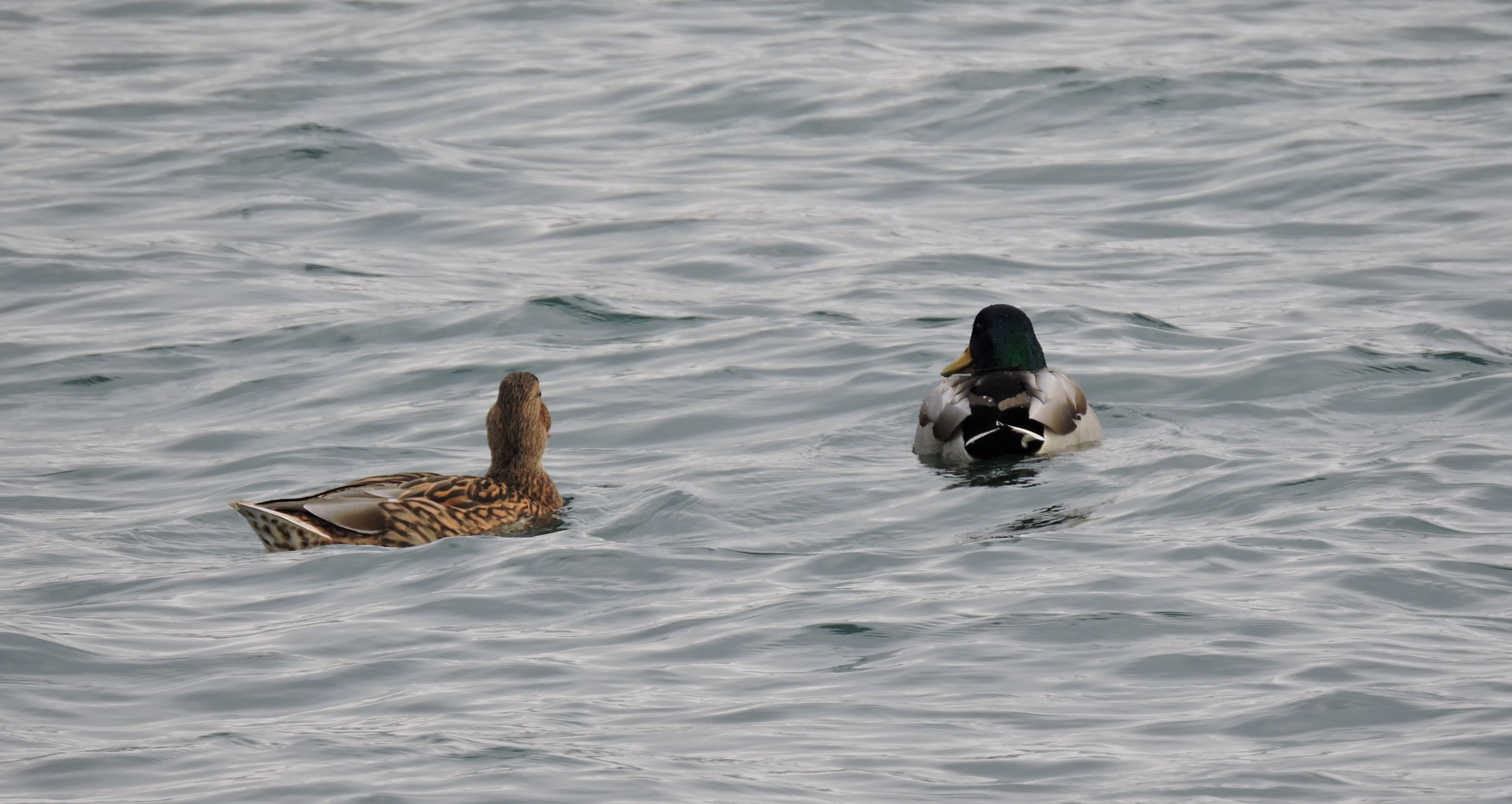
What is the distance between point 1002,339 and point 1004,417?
3.01 feet

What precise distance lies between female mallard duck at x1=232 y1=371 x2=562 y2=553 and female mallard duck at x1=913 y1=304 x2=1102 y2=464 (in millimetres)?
1966

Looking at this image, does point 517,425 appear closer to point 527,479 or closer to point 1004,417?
point 527,479

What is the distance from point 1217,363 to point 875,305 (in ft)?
8.72

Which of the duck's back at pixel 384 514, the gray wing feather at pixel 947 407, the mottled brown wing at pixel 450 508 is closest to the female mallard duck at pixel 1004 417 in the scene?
the gray wing feather at pixel 947 407

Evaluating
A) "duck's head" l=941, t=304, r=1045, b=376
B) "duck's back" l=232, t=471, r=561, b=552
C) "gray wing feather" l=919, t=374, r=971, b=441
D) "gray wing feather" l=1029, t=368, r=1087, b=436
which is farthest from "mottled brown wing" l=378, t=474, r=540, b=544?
"duck's head" l=941, t=304, r=1045, b=376

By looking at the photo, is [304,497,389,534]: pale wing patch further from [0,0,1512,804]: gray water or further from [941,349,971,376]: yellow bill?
[941,349,971,376]: yellow bill

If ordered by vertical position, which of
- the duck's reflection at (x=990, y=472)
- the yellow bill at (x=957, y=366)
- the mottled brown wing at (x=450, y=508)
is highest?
the yellow bill at (x=957, y=366)

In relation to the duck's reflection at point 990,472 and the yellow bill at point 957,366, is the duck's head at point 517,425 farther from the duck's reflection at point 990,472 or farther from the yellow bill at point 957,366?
the yellow bill at point 957,366

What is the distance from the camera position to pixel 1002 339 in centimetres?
1089

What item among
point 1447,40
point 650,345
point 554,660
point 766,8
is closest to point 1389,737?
Answer: point 554,660

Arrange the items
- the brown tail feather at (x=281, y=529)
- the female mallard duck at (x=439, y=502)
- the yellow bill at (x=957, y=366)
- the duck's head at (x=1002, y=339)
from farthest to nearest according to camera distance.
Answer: the yellow bill at (x=957, y=366) < the duck's head at (x=1002, y=339) < the female mallard duck at (x=439, y=502) < the brown tail feather at (x=281, y=529)

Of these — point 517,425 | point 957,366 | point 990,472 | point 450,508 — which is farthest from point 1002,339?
point 450,508

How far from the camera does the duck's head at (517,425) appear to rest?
9359 mm

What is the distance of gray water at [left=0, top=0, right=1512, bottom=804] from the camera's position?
626cm
